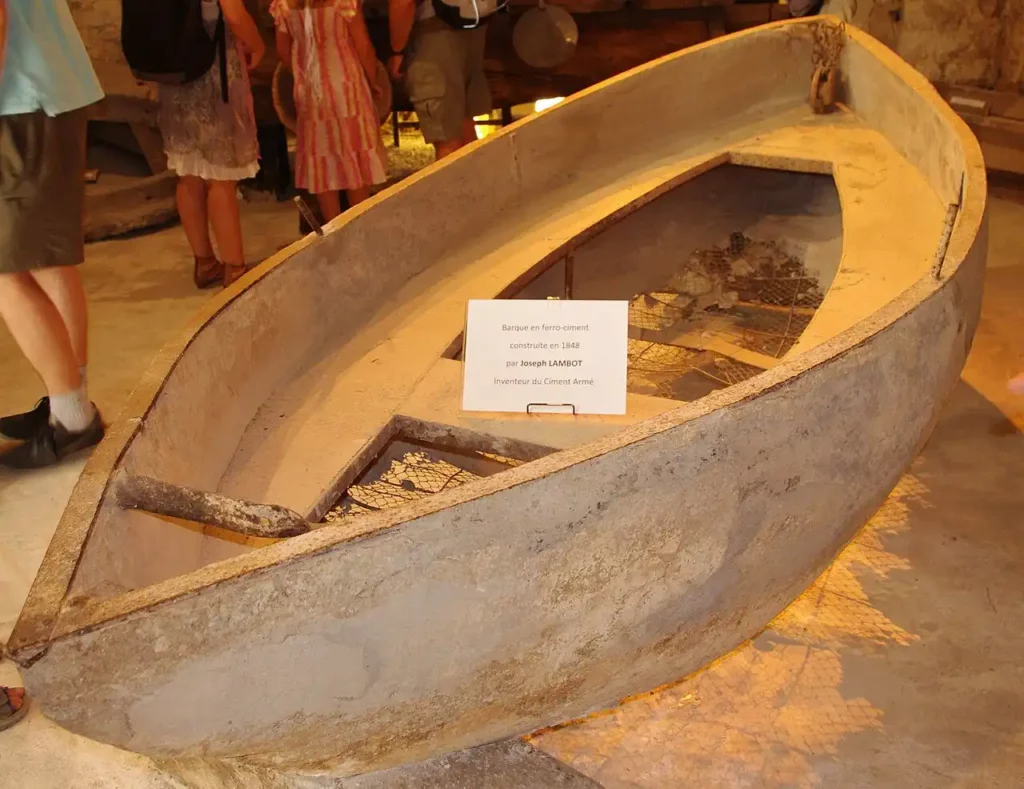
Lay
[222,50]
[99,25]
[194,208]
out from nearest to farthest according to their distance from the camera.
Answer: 1. [222,50]
2. [194,208]
3. [99,25]

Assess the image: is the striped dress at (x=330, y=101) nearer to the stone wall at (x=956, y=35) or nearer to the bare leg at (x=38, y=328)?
the bare leg at (x=38, y=328)

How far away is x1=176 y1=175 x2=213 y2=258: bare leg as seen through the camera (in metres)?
4.19

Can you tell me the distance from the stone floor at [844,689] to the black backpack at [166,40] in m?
1.51

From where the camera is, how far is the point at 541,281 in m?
3.12

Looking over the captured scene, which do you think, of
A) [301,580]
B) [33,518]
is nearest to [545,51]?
[33,518]

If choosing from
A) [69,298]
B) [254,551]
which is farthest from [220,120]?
[254,551]

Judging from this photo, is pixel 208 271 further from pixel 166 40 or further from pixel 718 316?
pixel 718 316

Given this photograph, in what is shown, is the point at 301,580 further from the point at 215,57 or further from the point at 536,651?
the point at 215,57

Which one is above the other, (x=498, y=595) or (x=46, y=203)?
(x=46, y=203)

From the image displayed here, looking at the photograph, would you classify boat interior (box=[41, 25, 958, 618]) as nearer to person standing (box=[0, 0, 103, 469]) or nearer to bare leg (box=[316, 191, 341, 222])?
person standing (box=[0, 0, 103, 469])

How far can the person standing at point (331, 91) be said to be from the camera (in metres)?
3.87

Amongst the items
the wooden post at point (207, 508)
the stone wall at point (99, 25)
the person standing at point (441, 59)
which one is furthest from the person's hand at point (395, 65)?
the wooden post at point (207, 508)

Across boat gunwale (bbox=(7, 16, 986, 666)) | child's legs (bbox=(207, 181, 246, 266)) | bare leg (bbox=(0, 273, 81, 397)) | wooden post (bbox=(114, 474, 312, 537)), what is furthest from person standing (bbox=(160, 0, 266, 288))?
wooden post (bbox=(114, 474, 312, 537))

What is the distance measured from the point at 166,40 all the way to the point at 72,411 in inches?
55.9
